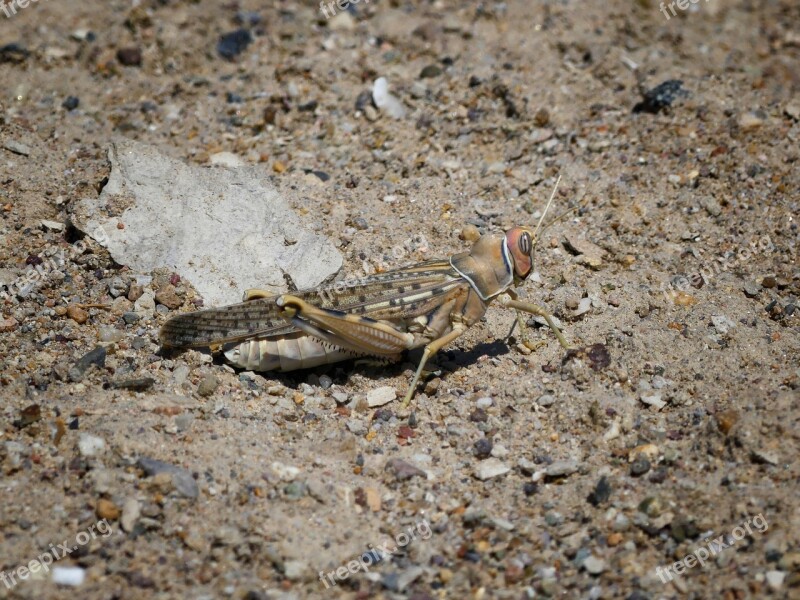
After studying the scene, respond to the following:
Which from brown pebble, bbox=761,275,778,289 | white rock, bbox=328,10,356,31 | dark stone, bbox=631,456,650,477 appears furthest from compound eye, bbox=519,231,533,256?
white rock, bbox=328,10,356,31

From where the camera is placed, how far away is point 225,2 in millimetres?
7301

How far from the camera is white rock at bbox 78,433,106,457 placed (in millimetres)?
3807

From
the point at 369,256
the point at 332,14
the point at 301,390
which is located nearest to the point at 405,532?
the point at 301,390

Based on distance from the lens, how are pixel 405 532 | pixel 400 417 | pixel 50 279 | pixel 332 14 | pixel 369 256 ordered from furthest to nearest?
pixel 332 14 < pixel 369 256 < pixel 50 279 < pixel 400 417 < pixel 405 532

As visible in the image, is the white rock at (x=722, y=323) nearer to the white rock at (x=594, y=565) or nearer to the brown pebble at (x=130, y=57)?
the white rock at (x=594, y=565)

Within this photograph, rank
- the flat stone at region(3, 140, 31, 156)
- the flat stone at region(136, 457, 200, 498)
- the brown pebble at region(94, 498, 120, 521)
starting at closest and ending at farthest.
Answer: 1. the brown pebble at region(94, 498, 120, 521)
2. the flat stone at region(136, 457, 200, 498)
3. the flat stone at region(3, 140, 31, 156)

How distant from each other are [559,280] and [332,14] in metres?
3.61

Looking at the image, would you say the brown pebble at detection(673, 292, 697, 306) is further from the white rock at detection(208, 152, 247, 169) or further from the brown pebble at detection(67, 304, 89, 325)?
the brown pebble at detection(67, 304, 89, 325)

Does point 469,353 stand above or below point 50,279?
below

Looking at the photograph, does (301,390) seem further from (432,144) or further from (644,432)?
(432,144)

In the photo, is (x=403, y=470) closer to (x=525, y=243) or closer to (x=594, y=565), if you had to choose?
(x=594, y=565)

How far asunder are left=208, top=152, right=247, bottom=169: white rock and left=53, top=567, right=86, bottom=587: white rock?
10.6ft

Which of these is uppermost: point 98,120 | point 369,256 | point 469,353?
point 98,120

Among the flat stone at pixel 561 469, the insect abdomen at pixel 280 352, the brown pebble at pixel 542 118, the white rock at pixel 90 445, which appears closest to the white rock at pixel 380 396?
the insect abdomen at pixel 280 352
